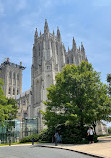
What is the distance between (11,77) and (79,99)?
8707 cm

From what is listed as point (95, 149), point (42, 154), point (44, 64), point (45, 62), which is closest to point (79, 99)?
point (95, 149)

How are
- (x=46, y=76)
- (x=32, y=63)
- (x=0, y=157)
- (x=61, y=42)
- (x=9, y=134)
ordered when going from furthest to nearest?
(x=61, y=42) < (x=32, y=63) < (x=46, y=76) < (x=9, y=134) < (x=0, y=157)

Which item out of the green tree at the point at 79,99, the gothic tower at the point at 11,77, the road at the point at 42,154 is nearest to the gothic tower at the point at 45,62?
the green tree at the point at 79,99

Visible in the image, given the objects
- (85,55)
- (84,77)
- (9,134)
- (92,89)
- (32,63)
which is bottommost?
(9,134)

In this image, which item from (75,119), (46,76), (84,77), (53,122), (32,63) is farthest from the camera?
(32,63)

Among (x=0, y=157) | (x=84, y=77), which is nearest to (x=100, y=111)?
(x=84, y=77)

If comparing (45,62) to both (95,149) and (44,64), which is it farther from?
(95,149)

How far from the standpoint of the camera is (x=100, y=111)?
67.8 feet

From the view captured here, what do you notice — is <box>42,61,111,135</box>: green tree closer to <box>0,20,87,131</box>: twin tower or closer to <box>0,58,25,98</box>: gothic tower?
<box>0,20,87,131</box>: twin tower

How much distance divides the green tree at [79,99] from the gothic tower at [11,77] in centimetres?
7932

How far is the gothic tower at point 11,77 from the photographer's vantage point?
98500 mm

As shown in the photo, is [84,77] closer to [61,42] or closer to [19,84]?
[61,42]

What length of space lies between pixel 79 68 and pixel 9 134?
21.1 meters

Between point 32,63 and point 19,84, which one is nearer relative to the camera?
point 32,63
